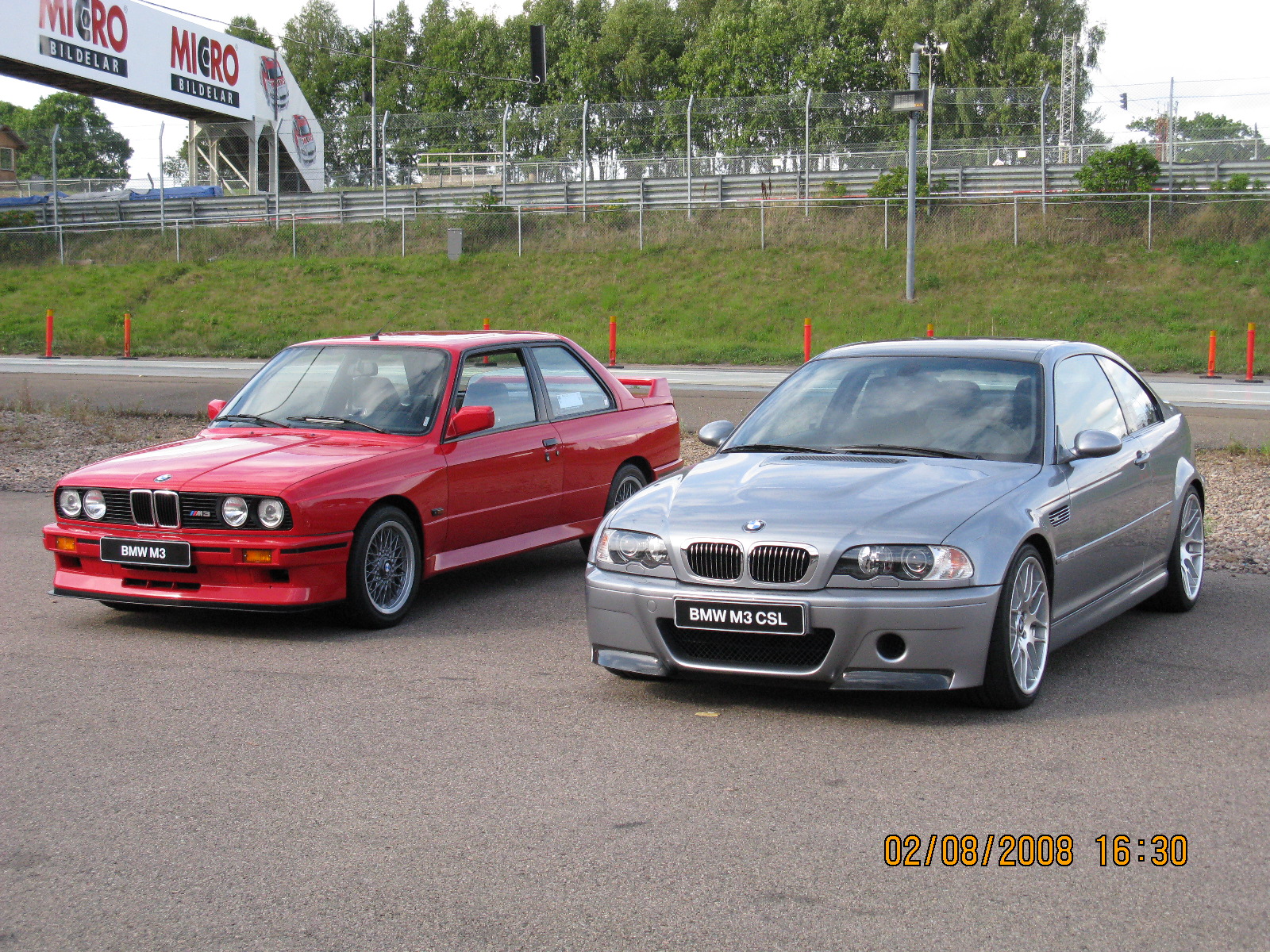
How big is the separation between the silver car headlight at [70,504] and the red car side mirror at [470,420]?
1943 mm

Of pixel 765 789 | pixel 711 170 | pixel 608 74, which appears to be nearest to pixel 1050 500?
pixel 765 789

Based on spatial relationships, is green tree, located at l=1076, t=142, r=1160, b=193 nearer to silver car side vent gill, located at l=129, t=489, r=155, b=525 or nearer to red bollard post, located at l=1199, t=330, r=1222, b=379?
red bollard post, located at l=1199, t=330, r=1222, b=379

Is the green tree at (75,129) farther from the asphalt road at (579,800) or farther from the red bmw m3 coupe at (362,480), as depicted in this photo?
the asphalt road at (579,800)

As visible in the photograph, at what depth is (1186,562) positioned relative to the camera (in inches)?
290

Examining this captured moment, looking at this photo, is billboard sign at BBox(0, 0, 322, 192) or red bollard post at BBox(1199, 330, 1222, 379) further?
billboard sign at BBox(0, 0, 322, 192)

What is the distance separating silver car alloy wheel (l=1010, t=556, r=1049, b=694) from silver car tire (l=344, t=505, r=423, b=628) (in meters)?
3.23

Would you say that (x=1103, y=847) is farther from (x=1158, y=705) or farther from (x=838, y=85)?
(x=838, y=85)

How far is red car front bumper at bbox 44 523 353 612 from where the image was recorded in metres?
6.63

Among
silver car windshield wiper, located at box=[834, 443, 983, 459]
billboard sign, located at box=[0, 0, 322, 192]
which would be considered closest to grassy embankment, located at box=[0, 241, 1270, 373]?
billboard sign, located at box=[0, 0, 322, 192]

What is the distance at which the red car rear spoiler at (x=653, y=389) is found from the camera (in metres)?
9.65

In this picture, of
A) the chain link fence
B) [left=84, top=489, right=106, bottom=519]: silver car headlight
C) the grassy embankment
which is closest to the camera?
[left=84, top=489, right=106, bottom=519]: silver car headlight

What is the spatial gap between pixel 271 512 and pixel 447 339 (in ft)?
6.77

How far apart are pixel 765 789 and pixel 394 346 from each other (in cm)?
445

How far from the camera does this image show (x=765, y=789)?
447 cm
